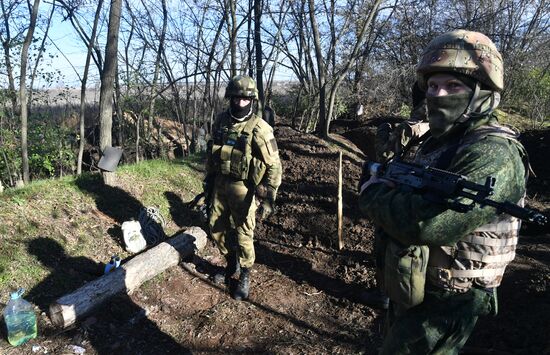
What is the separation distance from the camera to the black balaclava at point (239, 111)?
407 centimetres

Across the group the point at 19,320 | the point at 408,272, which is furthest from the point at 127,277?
the point at 408,272

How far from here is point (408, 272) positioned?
68.1 inches

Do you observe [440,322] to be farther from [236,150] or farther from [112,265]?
[112,265]

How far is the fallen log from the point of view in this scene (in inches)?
139

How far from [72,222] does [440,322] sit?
4.46 meters

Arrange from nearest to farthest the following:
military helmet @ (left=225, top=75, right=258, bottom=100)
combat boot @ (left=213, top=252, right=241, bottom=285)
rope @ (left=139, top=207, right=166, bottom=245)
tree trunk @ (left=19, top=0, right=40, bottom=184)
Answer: military helmet @ (left=225, top=75, right=258, bottom=100) < combat boot @ (left=213, top=252, right=241, bottom=285) < rope @ (left=139, top=207, right=166, bottom=245) < tree trunk @ (left=19, top=0, right=40, bottom=184)

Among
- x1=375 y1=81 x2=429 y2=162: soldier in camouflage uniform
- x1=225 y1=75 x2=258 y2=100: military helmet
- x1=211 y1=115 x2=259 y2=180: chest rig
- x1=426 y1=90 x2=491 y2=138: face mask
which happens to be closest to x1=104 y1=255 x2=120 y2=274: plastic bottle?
x1=211 y1=115 x2=259 y2=180: chest rig

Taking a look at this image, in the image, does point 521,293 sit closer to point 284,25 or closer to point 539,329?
point 539,329

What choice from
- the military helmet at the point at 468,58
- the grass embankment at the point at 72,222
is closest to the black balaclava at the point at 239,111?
the grass embankment at the point at 72,222

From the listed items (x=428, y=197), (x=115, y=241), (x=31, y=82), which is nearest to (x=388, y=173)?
(x=428, y=197)

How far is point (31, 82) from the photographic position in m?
8.39

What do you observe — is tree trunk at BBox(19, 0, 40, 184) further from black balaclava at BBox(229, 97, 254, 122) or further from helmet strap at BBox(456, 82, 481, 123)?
helmet strap at BBox(456, 82, 481, 123)

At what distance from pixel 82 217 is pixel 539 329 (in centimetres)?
500

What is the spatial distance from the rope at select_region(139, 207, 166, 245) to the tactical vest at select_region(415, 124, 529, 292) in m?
4.08
